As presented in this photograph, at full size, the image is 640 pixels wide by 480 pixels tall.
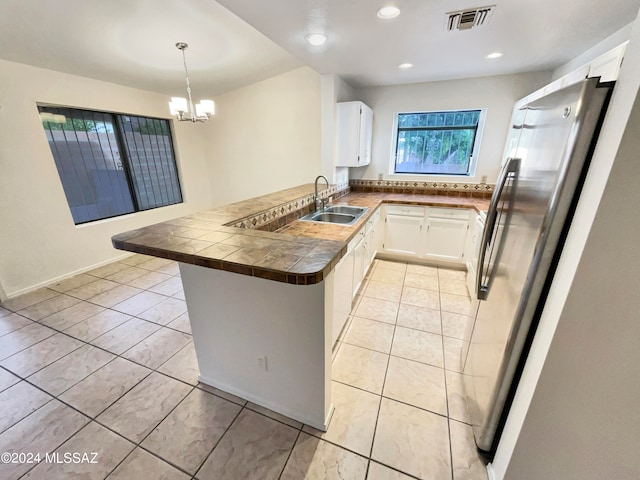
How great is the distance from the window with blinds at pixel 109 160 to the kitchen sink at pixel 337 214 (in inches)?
122

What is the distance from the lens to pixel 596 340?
83 centimetres

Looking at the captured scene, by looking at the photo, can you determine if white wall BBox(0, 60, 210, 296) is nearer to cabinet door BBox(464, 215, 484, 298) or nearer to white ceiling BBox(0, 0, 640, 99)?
white ceiling BBox(0, 0, 640, 99)

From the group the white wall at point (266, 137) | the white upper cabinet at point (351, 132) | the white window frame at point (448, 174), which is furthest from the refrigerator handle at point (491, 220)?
the white wall at point (266, 137)

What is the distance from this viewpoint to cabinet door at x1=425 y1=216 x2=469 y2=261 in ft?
10.4

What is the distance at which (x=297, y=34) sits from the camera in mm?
2012

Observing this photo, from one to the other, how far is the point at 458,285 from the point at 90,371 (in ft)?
11.6

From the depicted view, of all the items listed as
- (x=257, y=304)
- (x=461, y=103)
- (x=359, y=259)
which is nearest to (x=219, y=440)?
(x=257, y=304)

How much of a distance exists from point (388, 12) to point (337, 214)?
1672 millimetres

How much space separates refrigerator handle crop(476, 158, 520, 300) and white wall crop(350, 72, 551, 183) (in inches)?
102

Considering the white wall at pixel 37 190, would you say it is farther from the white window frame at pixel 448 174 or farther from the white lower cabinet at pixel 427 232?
the white lower cabinet at pixel 427 232

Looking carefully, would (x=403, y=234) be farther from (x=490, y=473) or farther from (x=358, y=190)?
(x=490, y=473)

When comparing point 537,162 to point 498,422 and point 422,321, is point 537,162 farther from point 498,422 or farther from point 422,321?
point 422,321

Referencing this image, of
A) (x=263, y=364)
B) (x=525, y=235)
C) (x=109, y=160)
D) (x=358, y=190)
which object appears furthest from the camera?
(x=358, y=190)

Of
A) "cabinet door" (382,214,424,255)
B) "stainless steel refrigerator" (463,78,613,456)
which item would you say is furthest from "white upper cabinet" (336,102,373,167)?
"stainless steel refrigerator" (463,78,613,456)
